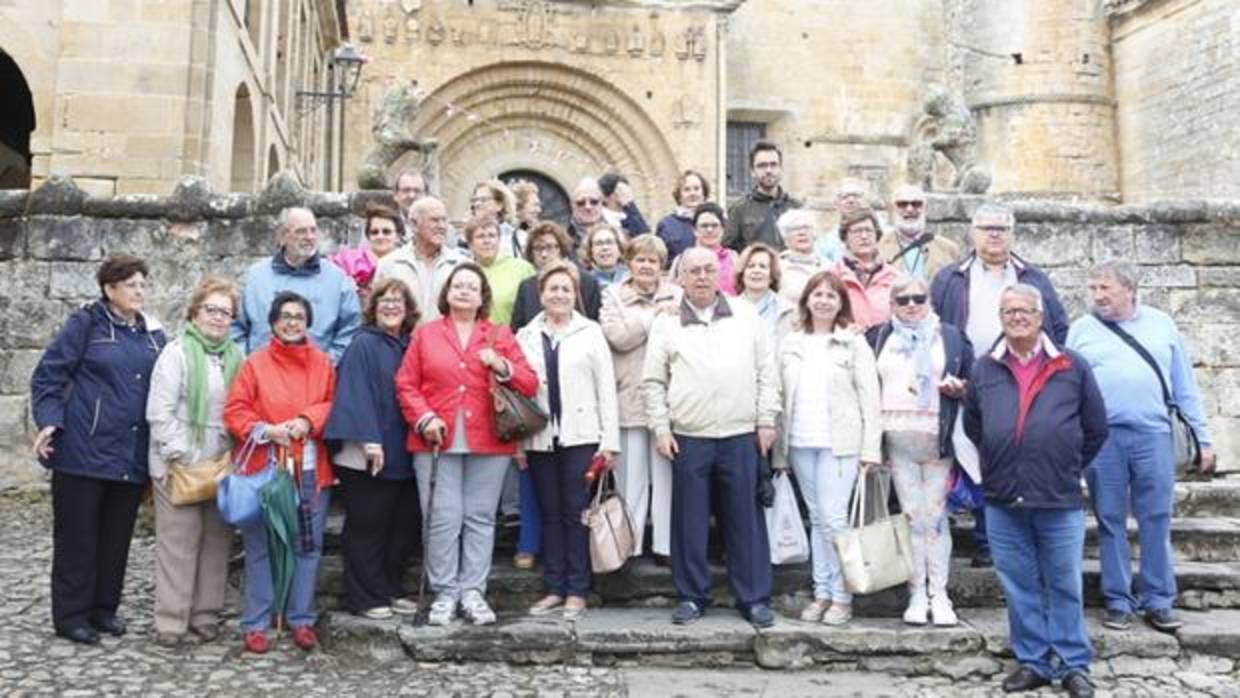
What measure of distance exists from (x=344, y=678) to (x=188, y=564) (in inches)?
38.9

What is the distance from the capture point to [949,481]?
16.7ft

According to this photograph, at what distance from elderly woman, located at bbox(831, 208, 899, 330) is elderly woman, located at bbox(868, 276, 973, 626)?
0.35m

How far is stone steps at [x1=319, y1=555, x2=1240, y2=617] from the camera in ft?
17.4

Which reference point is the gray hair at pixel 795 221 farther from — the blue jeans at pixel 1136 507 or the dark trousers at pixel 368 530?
the dark trousers at pixel 368 530

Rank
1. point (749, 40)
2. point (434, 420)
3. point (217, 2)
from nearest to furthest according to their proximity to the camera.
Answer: point (434, 420), point (217, 2), point (749, 40)

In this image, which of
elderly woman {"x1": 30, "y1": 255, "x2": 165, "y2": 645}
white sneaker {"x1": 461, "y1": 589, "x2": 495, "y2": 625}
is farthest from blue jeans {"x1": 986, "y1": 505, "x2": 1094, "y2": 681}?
elderly woman {"x1": 30, "y1": 255, "x2": 165, "y2": 645}

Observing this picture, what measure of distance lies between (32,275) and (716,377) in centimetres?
549

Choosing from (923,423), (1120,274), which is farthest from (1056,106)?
(923,423)

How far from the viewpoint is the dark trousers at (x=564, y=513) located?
16.8 feet

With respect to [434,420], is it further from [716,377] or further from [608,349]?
[716,377]

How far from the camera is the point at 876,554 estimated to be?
4.87 m

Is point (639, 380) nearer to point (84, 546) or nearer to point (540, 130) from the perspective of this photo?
point (84, 546)

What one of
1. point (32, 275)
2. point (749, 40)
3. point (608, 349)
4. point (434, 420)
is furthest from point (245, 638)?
point (749, 40)

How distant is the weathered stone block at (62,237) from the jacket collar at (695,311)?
192 inches
